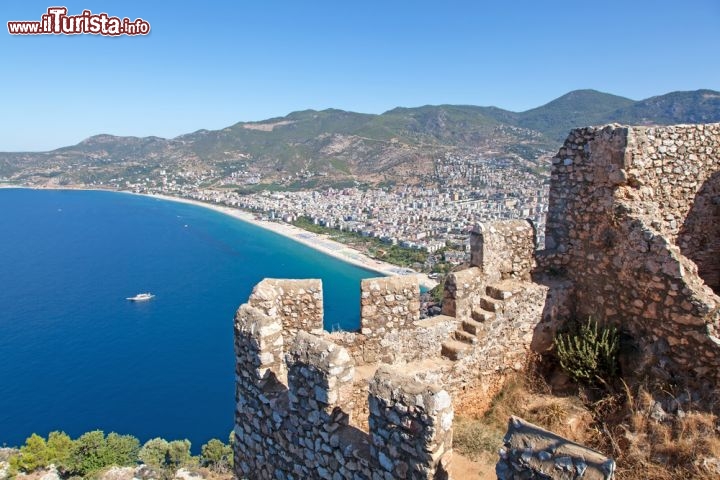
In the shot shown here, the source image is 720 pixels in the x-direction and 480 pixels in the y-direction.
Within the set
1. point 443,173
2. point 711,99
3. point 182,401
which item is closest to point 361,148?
point 443,173

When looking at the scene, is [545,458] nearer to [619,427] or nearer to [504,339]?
[619,427]

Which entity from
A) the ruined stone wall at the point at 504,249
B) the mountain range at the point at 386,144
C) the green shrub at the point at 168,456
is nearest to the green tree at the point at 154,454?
the green shrub at the point at 168,456

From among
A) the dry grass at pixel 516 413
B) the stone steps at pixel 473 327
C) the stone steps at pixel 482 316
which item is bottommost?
the dry grass at pixel 516 413

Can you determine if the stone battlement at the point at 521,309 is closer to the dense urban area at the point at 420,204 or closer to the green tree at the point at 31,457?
the green tree at the point at 31,457

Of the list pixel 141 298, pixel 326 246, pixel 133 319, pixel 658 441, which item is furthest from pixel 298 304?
pixel 326 246

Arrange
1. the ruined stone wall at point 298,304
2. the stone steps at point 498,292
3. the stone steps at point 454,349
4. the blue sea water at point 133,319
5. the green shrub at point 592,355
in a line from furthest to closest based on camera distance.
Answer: the blue sea water at point 133,319 < the stone steps at point 498,292 < the stone steps at point 454,349 < the ruined stone wall at point 298,304 < the green shrub at point 592,355

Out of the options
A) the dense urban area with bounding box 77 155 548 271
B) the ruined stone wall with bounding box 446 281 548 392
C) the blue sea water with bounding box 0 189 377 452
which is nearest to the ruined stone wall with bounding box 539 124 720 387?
the ruined stone wall with bounding box 446 281 548 392

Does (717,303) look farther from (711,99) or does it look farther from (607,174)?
(711,99)
